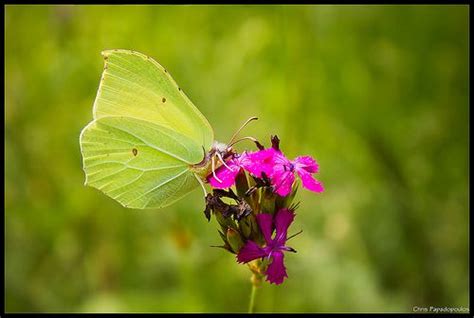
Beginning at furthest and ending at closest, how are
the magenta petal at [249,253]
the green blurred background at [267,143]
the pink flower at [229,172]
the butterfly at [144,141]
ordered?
the green blurred background at [267,143] → the butterfly at [144,141] → the pink flower at [229,172] → the magenta petal at [249,253]

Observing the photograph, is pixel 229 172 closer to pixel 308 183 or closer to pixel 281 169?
pixel 281 169

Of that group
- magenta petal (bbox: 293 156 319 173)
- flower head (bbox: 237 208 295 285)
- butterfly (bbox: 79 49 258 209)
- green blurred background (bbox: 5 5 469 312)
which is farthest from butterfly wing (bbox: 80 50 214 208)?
green blurred background (bbox: 5 5 469 312)

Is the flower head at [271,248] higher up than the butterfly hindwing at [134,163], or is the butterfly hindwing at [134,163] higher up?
the butterfly hindwing at [134,163]

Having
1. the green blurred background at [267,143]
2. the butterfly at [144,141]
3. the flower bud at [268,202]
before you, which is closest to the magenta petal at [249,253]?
the flower bud at [268,202]

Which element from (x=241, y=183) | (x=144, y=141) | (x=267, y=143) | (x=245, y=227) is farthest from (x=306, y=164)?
(x=267, y=143)

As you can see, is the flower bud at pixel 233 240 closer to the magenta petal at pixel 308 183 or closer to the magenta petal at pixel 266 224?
the magenta petal at pixel 266 224

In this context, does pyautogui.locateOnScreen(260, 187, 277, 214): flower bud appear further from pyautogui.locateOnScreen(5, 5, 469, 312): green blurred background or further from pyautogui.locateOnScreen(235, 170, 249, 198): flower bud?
pyautogui.locateOnScreen(5, 5, 469, 312): green blurred background
